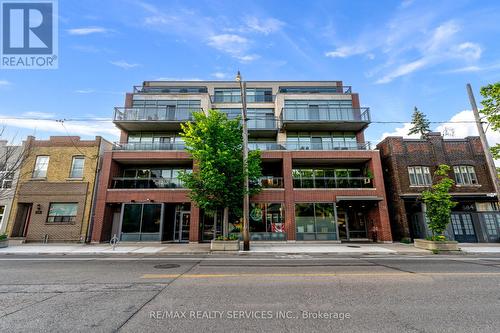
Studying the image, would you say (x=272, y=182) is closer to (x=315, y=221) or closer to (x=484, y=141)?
(x=315, y=221)

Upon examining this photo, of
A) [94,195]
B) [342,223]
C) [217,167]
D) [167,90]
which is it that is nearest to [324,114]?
[342,223]

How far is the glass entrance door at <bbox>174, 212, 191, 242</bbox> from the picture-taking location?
18.6 meters

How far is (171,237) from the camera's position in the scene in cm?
1881

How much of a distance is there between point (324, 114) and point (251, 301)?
1945 centimetres

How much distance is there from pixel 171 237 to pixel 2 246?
10.8m

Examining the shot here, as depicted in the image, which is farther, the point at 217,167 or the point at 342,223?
the point at 342,223

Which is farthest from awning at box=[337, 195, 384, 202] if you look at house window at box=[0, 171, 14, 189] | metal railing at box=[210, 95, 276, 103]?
house window at box=[0, 171, 14, 189]

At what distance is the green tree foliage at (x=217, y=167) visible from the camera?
1352cm

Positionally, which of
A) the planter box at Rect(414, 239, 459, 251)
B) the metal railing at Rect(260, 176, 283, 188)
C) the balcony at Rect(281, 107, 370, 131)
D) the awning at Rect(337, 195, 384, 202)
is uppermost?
the balcony at Rect(281, 107, 370, 131)

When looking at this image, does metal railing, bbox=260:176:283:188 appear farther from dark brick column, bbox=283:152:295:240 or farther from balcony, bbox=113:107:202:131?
balcony, bbox=113:107:202:131

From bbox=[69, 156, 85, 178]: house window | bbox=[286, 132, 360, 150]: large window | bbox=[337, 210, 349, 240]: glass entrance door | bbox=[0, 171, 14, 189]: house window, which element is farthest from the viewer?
bbox=[286, 132, 360, 150]: large window

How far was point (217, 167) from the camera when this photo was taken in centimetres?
1388

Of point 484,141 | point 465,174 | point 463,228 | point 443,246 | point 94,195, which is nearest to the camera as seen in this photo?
point 443,246

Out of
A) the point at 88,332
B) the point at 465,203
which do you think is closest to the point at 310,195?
the point at 465,203
